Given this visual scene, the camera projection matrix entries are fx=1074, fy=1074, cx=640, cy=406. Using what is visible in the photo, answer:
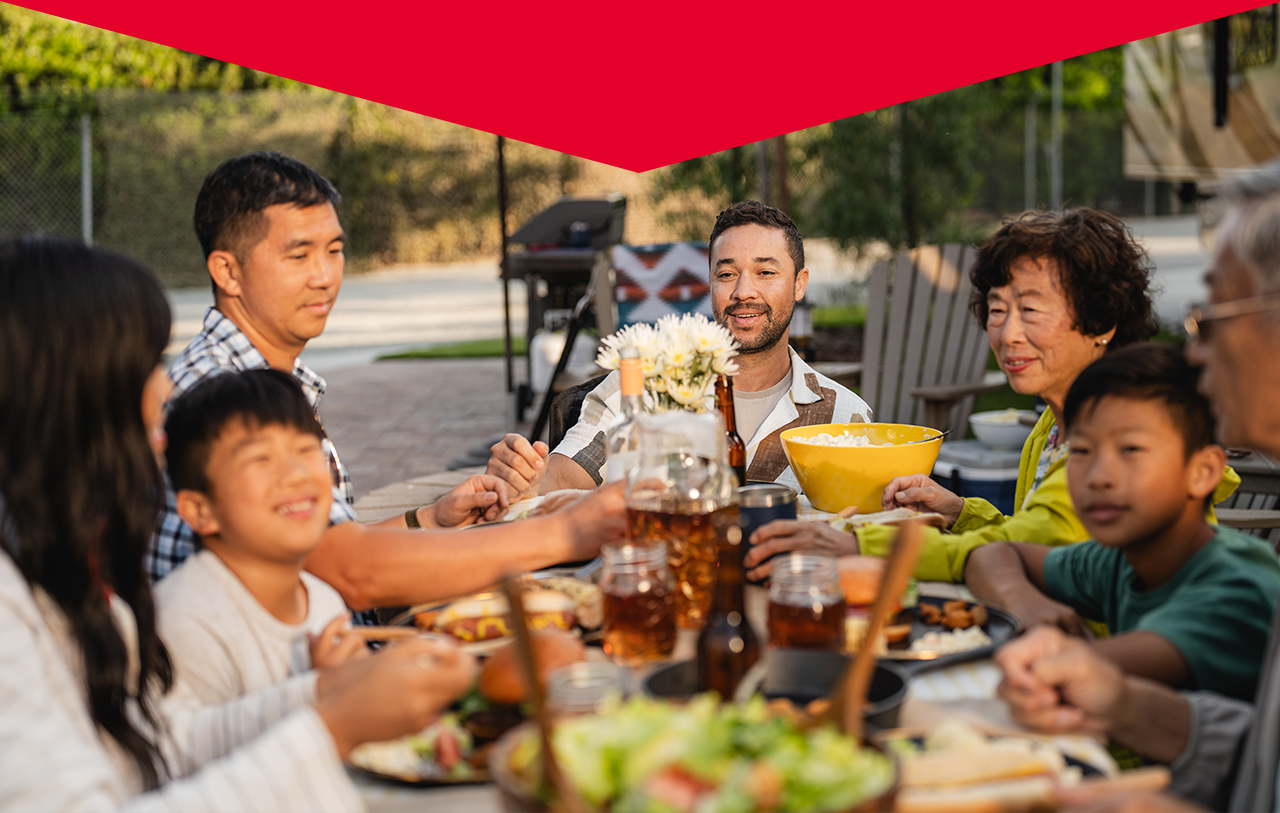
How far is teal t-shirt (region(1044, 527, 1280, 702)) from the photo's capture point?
1.51 metres

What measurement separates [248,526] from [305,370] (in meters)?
1.05

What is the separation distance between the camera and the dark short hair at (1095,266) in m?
2.36

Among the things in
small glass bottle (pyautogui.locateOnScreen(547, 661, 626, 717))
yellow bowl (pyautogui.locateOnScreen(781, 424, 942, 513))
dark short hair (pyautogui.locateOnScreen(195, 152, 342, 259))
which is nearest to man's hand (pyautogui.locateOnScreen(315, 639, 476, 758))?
small glass bottle (pyautogui.locateOnScreen(547, 661, 626, 717))

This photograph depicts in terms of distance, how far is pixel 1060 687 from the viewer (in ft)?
4.34

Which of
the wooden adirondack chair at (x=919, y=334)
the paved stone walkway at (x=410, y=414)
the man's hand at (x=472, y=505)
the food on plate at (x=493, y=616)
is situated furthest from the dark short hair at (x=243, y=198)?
the paved stone walkway at (x=410, y=414)

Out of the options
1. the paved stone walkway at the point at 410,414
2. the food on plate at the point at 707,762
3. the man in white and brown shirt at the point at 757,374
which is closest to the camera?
the food on plate at the point at 707,762

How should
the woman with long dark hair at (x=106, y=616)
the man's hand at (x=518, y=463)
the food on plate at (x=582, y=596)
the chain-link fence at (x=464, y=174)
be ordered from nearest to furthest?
the woman with long dark hair at (x=106, y=616), the food on plate at (x=582, y=596), the man's hand at (x=518, y=463), the chain-link fence at (x=464, y=174)

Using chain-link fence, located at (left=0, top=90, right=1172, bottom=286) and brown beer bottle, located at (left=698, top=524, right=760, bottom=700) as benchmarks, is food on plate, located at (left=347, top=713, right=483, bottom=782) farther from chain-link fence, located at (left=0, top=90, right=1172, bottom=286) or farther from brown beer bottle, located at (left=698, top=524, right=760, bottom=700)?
chain-link fence, located at (left=0, top=90, right=1172, bottom=286)

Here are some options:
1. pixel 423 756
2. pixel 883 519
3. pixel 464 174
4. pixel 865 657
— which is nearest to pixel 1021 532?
pixel 883 519

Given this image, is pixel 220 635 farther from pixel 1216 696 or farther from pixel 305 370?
pixel 1216 696

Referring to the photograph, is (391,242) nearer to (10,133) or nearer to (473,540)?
(10,133)

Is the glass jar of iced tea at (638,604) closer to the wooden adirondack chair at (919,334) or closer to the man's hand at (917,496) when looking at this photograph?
the man's hand at (917,496)

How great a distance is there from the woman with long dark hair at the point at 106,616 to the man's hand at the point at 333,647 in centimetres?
12

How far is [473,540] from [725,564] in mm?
712
